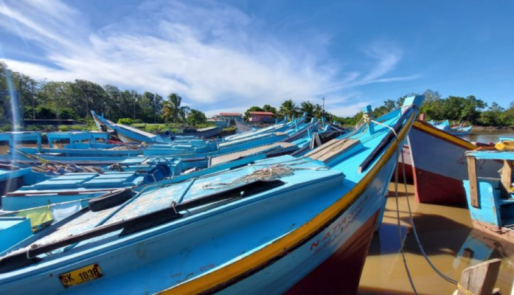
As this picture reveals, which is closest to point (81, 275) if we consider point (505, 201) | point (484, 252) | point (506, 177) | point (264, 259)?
point (264, 259)

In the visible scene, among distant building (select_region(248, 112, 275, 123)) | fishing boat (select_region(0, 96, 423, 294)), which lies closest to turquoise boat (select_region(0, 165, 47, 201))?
fishing boat (select_region(0, 96, 423, 294))

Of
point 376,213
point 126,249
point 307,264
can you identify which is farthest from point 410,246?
point 126,249

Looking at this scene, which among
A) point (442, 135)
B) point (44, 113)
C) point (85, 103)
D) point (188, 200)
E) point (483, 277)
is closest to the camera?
point (188, 200)

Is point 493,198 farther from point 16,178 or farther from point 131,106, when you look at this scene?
point 131,106

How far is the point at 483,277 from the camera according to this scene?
202 cm

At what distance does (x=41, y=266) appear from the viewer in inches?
54.9

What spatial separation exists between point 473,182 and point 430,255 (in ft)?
6.80

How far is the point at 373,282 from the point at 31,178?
26.7ft

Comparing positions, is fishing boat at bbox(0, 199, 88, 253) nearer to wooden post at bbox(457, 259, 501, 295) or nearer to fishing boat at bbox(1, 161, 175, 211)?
fishing boat at bbox(1, 161, 175, 211)

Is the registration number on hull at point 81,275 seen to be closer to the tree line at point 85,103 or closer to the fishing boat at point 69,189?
the fishing boat at point 69,189

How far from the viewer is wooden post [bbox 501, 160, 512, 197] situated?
504cm

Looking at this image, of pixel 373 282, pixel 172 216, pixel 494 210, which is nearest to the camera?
pixel 172 216

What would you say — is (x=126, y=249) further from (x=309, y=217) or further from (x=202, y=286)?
(x=309, y=217)

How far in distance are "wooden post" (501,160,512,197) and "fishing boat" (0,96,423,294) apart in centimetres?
505
